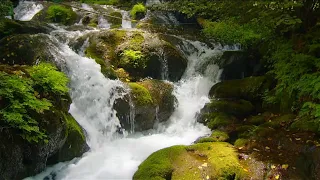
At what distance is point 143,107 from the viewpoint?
963 centimetres

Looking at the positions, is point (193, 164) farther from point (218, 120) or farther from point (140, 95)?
point (140, 95)

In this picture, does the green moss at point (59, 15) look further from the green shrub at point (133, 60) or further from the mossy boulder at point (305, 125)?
the mossy boulder at point (305, 125)

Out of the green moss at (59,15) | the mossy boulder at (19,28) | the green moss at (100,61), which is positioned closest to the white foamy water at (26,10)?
the green moss at (59,15)

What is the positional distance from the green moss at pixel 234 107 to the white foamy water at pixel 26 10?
489 inches

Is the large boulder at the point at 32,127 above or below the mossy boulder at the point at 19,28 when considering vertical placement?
below

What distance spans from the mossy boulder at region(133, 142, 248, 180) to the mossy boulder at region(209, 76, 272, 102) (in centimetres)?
344

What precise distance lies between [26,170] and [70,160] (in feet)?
4.27

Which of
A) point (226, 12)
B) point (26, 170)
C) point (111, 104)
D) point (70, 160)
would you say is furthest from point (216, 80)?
point (26, 170)

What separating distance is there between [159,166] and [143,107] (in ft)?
10.9

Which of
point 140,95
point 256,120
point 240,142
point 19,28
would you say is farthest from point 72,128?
point 19,28

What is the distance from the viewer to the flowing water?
7231 millimetres

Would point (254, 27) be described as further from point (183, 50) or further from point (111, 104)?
point (111, 104)

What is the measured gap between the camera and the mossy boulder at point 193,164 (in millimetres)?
6250

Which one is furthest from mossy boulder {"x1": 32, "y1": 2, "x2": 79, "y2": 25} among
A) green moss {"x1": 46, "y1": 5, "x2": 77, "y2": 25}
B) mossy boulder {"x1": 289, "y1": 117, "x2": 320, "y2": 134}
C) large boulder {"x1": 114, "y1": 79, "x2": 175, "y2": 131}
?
mossy boulder {"x1": 289, "y1": 117, "x2": 320, "y2": 134}
